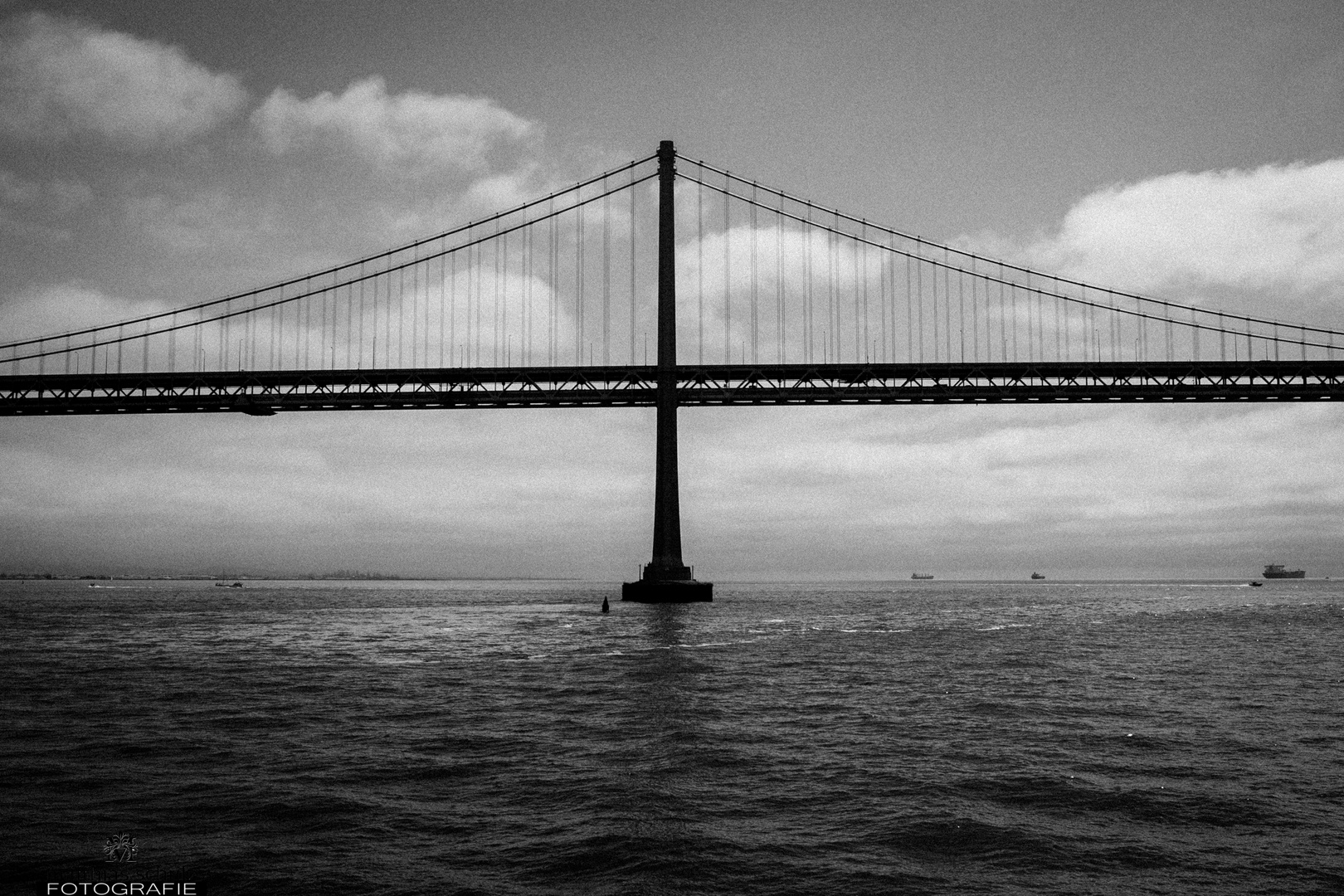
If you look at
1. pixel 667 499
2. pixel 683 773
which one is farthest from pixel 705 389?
pixel 683 773

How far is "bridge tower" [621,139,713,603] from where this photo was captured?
59.5 meters

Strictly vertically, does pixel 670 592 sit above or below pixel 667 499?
below

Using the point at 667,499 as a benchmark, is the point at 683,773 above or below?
below

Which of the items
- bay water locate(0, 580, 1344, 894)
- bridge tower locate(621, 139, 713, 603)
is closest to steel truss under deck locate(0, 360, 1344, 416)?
bridge tower locate(621, 139, 713, 603)

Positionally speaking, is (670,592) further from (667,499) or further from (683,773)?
(683,773)

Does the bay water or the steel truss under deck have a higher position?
the steel truss under deck

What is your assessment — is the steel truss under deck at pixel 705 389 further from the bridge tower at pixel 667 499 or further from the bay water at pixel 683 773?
the bay water at pixel 683 773

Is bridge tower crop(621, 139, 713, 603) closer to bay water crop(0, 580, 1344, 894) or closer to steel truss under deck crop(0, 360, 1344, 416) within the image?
steel truss under deck crop(0, 360, 1344, 416)

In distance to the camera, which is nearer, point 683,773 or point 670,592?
point 683,773

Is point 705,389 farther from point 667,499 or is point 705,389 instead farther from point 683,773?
point 683,773

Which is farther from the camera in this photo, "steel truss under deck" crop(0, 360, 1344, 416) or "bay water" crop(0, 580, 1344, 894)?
"steel truss under deck" crop(0, 360, 1344, 416)

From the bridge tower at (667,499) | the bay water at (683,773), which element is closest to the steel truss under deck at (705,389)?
the bridge tower at (667,499)

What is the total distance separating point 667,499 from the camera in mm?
59562

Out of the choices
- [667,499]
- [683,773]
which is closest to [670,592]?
[667,499]
